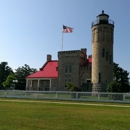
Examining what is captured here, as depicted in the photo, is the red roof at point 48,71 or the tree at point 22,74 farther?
the tree at point 22,74

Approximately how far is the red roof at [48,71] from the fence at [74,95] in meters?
18.4

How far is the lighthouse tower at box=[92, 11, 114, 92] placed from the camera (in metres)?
39.4

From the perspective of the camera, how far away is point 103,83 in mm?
39312

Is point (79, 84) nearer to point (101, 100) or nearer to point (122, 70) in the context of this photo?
point (122, 70)

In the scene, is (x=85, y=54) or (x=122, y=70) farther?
(x=122, y=70)

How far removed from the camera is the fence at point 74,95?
82.3 ft

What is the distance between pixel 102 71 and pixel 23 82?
32.6 m

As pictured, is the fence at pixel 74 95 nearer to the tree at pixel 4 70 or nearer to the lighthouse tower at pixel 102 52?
the lighthouse tower at pixel 102 52

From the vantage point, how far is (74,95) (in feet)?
90.1

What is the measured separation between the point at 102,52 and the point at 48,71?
610 inches

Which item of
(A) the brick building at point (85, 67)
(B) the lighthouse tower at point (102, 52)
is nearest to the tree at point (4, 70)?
(A) the brick building at point (85, 67)

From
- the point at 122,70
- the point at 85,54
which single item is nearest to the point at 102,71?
the point at 85,54

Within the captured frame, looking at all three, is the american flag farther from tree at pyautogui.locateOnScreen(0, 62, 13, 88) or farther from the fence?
tree at pyautogui.locateOnScreen(0, 62, 13, 88)

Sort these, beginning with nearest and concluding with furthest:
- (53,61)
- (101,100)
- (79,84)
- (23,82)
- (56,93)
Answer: (101,100)
(56,93)
(79,84)
(53,61)
(23,82)
